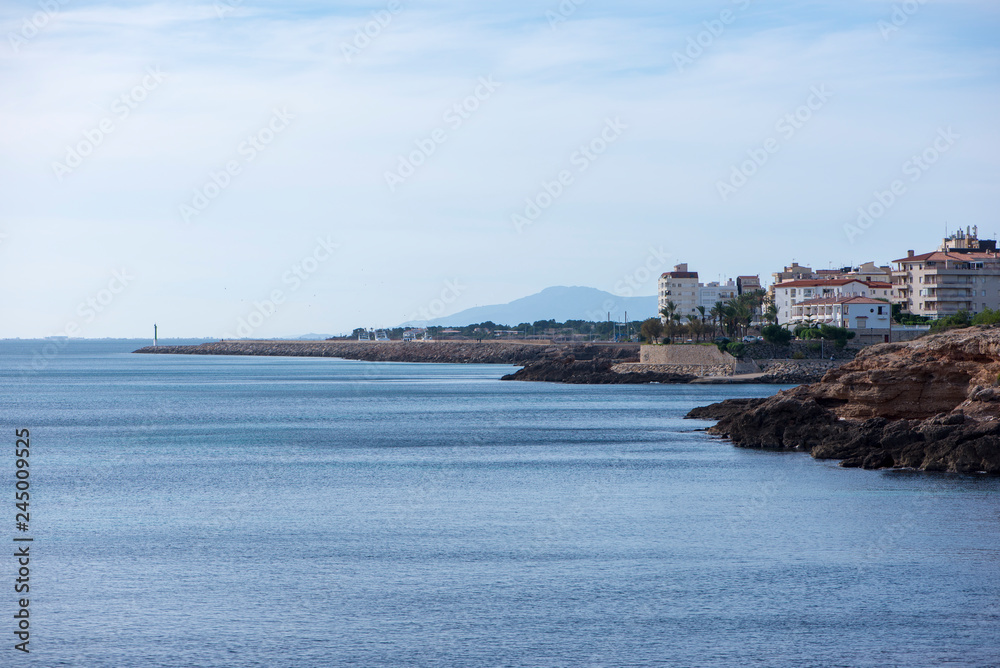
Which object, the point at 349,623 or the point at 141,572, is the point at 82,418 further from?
the point at 349,623

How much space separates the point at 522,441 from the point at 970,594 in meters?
26.6

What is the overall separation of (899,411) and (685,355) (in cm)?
5563

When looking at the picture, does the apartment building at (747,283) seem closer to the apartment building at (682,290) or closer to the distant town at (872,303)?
the apartment building at (682,290)

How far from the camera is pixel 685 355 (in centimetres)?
9525

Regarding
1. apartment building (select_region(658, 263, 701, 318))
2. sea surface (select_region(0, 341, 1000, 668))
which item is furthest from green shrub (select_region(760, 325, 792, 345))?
apartment building (select_region(658, 263, 701, 318))

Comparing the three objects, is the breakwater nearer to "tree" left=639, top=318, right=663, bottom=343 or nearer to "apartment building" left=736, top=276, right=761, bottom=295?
"tree" left=639, top=318, right=663, bottom=343

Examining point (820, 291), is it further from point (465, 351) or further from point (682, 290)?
point (465, 351)

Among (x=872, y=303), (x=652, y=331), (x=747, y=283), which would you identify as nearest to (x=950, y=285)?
(x=872, y=303)

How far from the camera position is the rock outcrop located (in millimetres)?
31172

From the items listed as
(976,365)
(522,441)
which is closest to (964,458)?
(976,365)

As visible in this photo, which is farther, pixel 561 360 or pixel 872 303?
pixel 561 360

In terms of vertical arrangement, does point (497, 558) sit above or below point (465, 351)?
below

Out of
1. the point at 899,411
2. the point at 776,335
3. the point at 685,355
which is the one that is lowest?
the point at 899,411

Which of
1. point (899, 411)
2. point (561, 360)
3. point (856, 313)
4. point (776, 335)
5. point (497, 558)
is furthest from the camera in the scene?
point (561, 360)
